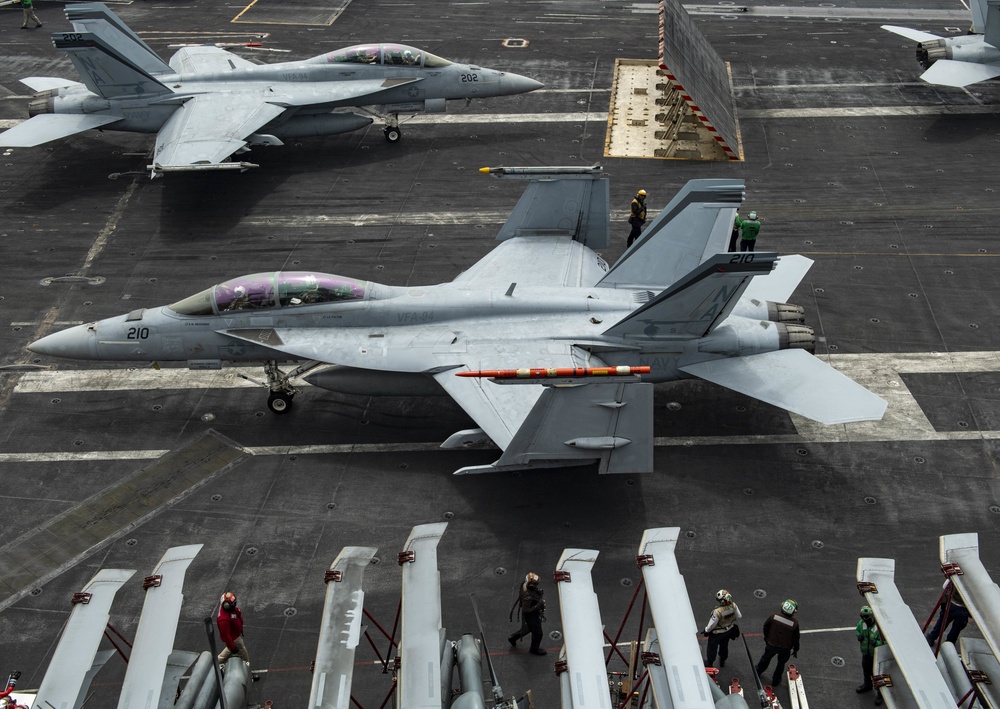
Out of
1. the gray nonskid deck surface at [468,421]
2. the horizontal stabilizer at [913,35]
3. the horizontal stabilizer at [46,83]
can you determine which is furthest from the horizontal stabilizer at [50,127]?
the horizontal stabilizer at [913,35]

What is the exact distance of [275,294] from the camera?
19.7 m

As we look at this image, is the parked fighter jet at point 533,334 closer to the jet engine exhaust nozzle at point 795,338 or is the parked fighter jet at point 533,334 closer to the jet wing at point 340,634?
the jet engine exhaust nozzle at point 795,338

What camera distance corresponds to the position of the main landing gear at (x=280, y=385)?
67.7ft

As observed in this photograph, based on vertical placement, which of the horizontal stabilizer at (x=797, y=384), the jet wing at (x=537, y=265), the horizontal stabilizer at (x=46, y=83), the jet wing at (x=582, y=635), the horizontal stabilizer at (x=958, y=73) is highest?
the horizontal stabilizer at (x=46, y=83)

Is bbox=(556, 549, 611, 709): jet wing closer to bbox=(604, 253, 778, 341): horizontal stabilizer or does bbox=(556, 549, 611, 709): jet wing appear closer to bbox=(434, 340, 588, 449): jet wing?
bbox=(434, 340, 588, 449): jet wing

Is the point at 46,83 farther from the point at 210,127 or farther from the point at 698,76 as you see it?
the point at 698,76

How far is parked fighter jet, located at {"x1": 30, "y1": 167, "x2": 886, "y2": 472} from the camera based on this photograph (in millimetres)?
17891

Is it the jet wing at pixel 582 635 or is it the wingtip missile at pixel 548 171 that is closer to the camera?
the jet wing at pixel 582 635

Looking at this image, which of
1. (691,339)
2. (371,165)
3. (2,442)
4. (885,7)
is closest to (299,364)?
(2,442)

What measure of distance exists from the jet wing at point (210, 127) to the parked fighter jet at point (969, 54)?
72.2 ft

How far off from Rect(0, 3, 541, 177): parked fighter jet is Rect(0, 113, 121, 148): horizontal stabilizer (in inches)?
1.2

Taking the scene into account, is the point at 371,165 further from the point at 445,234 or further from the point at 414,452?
the point at 414,452

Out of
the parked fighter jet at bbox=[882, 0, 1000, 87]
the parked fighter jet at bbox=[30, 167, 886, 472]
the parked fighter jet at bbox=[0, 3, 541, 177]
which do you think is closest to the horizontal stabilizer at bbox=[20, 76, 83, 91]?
the parked fighter jet at bbox=[0, 3, 541, 177]

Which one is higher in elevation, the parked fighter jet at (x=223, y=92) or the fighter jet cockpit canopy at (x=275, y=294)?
the parked fighter jet at (x=223, y=92)
